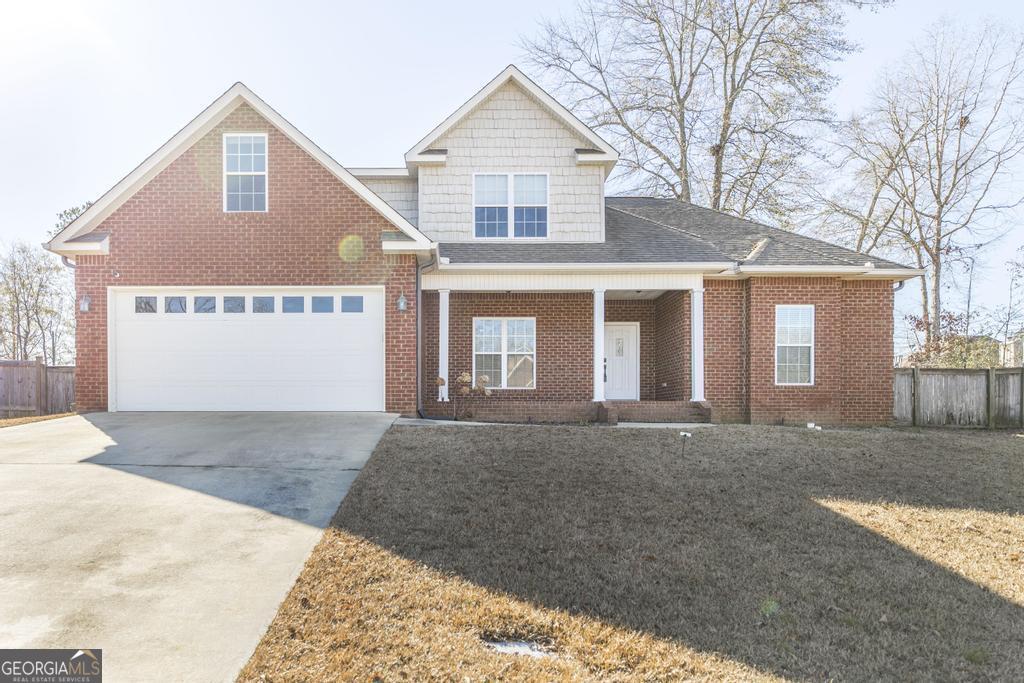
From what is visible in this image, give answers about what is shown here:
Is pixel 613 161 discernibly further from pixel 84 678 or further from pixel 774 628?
pixel 84 678

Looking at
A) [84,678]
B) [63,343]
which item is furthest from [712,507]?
[63,343]

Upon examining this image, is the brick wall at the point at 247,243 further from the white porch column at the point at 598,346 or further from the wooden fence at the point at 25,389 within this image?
the wooden fence at the point at 25,389

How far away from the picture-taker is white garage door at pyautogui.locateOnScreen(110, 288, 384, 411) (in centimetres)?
1177

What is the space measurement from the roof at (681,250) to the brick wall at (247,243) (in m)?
2.05

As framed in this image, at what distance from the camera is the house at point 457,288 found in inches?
464

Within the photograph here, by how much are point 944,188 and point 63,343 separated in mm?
37402

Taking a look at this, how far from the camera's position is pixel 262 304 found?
1190 cm

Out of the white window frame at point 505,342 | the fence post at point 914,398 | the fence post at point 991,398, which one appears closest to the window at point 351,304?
the white window frame at point 505,342

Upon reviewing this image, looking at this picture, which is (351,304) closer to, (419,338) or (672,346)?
(419,338)

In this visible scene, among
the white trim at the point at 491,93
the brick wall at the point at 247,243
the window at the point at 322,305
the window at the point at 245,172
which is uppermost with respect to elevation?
the white trim at the point at 491,93

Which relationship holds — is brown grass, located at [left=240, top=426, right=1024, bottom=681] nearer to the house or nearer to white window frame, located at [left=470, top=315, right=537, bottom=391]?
the house

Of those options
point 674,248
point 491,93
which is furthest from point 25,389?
point 674,248

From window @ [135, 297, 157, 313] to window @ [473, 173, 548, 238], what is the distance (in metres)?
6.76

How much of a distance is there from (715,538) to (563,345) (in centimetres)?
920
